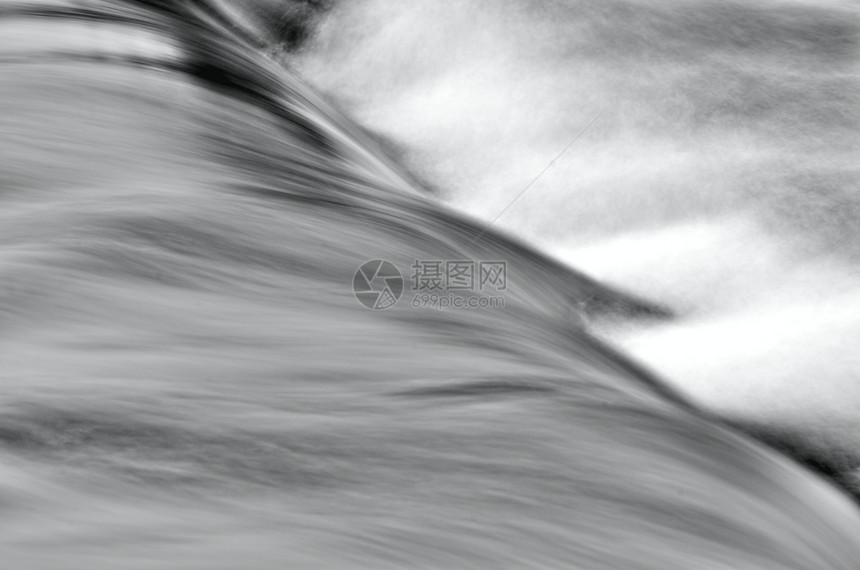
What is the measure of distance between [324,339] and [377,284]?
0.22 meters

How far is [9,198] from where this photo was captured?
1.54m

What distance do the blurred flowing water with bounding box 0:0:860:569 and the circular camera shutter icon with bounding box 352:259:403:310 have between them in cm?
2

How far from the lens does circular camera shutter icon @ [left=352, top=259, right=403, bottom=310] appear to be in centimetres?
152

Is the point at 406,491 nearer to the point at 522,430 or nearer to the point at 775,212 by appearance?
the point at 522,430

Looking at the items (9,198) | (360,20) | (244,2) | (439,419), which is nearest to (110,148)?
(9,198)

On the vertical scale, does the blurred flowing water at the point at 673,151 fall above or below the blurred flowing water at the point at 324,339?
above

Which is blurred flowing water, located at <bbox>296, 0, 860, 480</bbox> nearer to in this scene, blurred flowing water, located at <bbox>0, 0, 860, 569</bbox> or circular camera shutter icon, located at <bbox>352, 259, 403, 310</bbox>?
blurred flowing water, located at <bbox>0, 0, 860, 569</bbox>

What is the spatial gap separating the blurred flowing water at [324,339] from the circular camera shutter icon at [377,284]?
2cm

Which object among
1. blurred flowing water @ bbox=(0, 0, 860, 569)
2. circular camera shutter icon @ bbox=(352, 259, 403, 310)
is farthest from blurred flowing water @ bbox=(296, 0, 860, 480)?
circular camera shutter icon @ bbox=(352, 259, 403, 310)

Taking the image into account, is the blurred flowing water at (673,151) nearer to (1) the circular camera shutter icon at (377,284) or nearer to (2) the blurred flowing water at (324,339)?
(2) the blurred flowing water at (324,339)

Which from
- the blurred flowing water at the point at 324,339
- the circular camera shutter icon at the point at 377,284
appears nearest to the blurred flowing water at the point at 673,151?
the blurred flowing water at the point at 324,339

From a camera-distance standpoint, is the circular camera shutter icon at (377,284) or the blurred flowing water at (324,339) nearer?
the blurred flowing water at (324,339)

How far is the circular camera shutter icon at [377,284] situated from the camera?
152 cm

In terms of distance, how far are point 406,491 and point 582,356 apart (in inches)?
24.8
